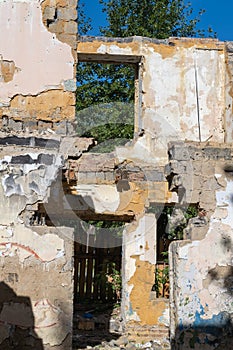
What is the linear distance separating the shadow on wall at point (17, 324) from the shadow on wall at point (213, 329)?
164 centimetres

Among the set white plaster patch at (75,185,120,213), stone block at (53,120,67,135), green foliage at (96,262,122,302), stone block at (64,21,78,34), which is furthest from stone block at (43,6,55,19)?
green foliage at (96,262,122,302)

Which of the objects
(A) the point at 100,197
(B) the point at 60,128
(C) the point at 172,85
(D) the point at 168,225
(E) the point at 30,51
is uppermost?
(C) the point at 172,85

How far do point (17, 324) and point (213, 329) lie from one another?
225cm

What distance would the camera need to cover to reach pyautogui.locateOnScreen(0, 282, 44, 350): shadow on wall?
6.16 m

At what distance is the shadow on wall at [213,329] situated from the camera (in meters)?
6.36

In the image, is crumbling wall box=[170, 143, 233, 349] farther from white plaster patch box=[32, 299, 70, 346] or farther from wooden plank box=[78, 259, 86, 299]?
wooden plank box=[78, 259, 86, 299]

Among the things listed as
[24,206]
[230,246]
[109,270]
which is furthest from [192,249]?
[109,270]

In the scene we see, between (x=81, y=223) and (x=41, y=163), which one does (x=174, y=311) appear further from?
(x=81, y=223)

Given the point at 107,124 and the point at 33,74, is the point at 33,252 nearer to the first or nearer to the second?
the point at 33,74

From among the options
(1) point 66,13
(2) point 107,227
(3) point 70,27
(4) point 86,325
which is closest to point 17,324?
(4) point 86,325

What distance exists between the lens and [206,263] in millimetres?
6539

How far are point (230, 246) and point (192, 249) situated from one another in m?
0.47

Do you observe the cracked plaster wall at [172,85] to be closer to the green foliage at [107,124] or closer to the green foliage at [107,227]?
the green foliage at [107,227]

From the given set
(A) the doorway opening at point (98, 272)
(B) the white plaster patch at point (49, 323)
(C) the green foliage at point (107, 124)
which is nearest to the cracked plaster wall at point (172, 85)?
(A) the doorway opening at point (98, 272)
